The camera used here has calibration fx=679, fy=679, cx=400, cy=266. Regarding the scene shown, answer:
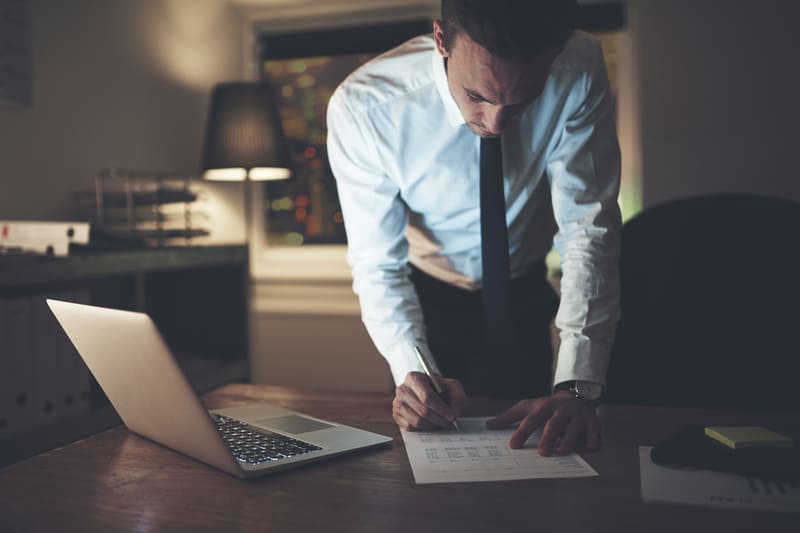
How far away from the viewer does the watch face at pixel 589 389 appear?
1089 millimetres

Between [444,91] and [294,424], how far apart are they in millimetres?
658

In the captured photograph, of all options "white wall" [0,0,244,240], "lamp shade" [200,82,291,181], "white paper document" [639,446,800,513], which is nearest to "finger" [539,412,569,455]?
"white paper document" [639,446,800,513]

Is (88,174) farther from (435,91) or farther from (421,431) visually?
(421,431)

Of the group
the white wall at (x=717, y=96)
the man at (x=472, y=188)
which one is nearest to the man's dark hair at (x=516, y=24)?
the man at (x=472, y=188)

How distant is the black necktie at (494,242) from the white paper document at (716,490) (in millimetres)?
→ 552

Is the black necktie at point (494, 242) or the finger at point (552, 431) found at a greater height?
the black necktie at point (494, 242)

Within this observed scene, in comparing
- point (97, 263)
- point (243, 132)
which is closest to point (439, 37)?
point (97, 263)

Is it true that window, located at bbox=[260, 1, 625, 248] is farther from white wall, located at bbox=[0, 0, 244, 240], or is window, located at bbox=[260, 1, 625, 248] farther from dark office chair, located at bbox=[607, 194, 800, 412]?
dark office chair, located at bbox=[607, 194, 800, 412]

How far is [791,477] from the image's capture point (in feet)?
2.37

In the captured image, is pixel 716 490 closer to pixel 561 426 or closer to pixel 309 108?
pixel 561 426

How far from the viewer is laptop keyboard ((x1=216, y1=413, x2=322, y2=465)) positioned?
2.69 ft

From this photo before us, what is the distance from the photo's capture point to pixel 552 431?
0.86 m

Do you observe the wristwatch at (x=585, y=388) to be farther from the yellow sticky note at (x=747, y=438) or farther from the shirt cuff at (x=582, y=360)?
the yellow sticky note at (x=747, y=438)

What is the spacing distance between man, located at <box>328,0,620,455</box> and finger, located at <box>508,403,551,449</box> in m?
0.05
